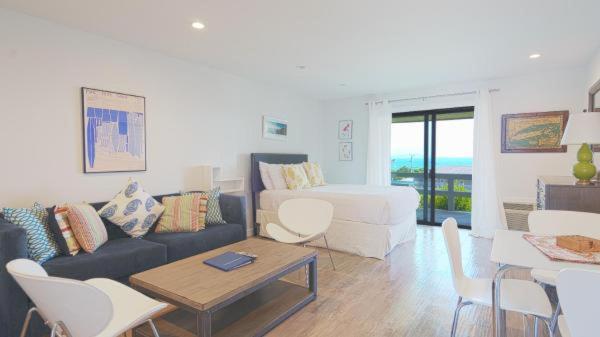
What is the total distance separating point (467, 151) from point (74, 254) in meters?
5.51

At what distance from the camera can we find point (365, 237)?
398cm

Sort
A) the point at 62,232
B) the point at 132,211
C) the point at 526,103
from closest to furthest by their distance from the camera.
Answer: the point at 62,232
the point at 132,211
the point at 526,103

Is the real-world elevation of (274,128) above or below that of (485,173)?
above

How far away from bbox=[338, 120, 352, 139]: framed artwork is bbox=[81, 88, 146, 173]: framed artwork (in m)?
3.90

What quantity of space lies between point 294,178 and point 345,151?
191 cm

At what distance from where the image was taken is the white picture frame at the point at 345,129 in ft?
21.0

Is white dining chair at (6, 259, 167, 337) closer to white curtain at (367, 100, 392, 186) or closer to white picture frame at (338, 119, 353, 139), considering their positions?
white curtain at (367, 100, 392, 186)

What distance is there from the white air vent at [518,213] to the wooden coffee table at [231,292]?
3440 mm

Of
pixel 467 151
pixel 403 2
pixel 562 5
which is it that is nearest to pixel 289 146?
pixel 467 151

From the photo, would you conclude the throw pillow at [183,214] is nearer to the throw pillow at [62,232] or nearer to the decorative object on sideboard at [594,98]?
the throw pillow at [62,232]

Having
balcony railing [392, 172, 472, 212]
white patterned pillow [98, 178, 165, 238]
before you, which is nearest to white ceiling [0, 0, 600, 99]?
white patterned pillow [98, 178, 165, 238]

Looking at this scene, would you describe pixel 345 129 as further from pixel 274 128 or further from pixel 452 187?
pixel 452 187

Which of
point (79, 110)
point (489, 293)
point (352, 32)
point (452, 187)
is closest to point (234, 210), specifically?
point (79, 110)

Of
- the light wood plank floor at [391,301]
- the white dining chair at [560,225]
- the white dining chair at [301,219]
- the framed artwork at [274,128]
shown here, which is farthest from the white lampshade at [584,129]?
the framed artwork at [274,128]
